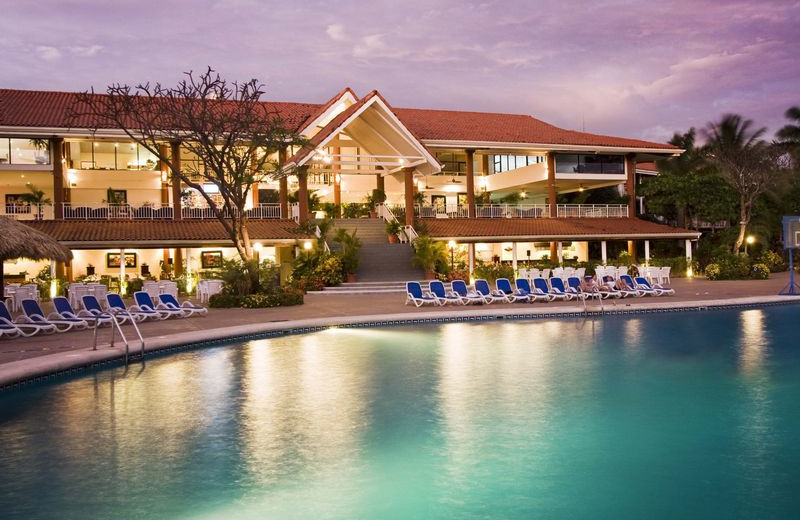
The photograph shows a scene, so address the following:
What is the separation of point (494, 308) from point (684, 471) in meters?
14.3

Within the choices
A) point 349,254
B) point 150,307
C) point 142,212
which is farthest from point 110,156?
point 150,307

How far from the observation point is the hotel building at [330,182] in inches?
1232

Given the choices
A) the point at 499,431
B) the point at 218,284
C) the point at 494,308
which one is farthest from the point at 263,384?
the point at 218,284

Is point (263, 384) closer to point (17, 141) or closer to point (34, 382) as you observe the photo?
point (34, 382)

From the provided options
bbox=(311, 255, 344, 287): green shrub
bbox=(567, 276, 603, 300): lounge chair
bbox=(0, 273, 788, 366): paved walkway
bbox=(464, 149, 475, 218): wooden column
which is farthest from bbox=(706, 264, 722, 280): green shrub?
bbox=(311, 255, 344, 287): green shrub

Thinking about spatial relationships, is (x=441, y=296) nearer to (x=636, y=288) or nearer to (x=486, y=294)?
(x=486, y=294)

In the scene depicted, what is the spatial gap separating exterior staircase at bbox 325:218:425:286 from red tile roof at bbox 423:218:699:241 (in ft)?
8.93

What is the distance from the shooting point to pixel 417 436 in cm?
910

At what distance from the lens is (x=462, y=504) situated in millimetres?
6934

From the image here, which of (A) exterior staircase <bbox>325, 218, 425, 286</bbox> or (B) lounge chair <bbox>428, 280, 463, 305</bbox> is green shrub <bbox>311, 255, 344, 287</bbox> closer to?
(A) exterior staircase <bbox>325, 218, 425, 286</bbox>

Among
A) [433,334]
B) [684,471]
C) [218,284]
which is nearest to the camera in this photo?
[684,471]

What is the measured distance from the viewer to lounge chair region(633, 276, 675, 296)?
994 inches

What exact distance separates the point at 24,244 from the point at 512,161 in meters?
31.6

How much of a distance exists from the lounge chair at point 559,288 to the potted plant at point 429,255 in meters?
6.05
